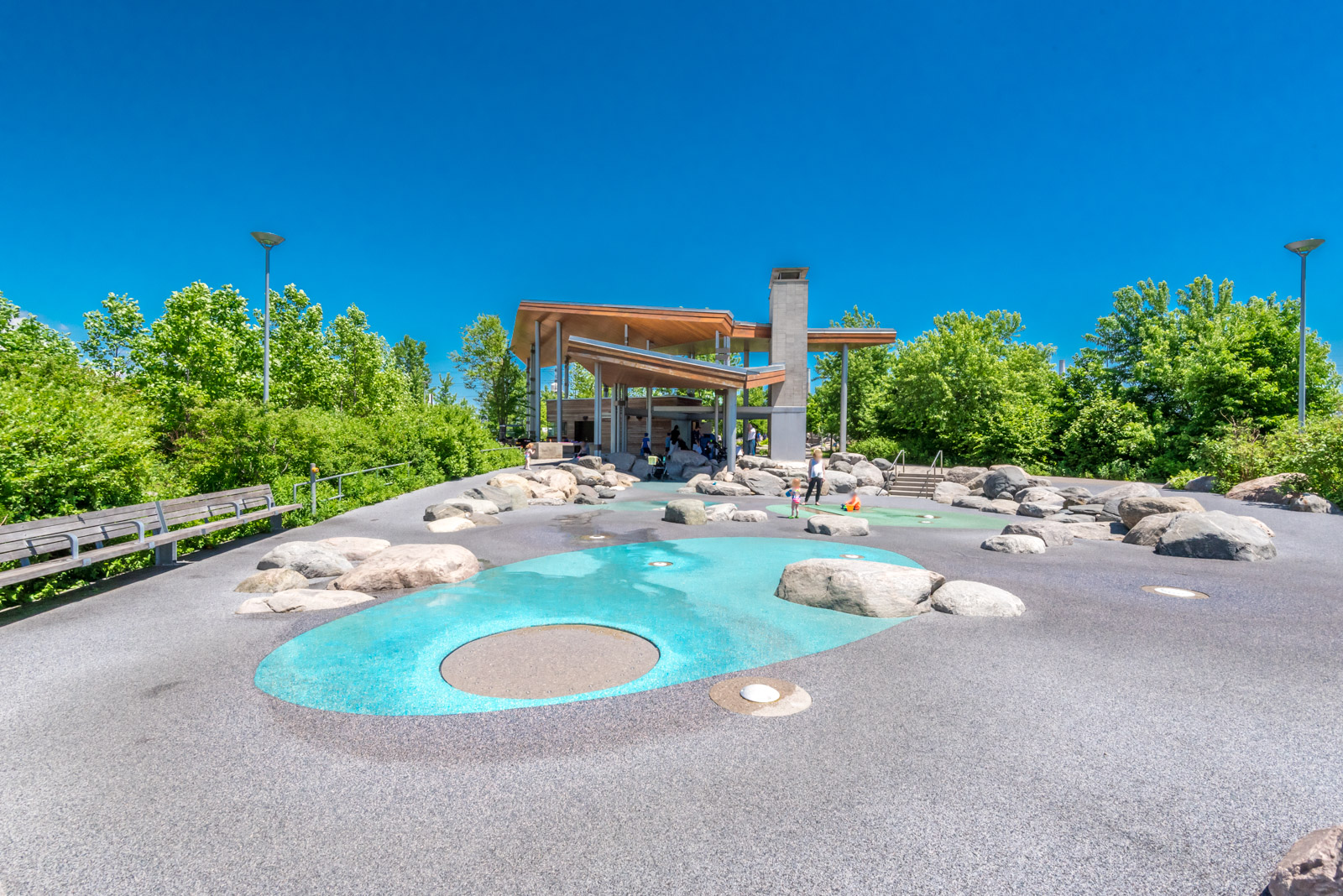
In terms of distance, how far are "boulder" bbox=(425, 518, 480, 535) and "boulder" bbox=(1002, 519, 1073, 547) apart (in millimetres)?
9778

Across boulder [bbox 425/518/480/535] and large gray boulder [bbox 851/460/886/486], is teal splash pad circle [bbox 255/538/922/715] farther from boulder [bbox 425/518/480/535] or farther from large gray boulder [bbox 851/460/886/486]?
large gray boulder [bbox 851/460/886/486]

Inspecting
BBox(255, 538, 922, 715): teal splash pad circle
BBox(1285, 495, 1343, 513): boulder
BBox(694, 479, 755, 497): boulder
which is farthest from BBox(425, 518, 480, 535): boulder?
BBox(1285, 495, 1343, 513): boulder

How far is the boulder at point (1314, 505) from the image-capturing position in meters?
12.7

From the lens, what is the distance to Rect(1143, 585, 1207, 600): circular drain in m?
7.01

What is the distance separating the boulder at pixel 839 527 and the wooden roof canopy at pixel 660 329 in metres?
17.1

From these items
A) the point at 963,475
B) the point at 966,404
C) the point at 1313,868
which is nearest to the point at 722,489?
the point at 963,475

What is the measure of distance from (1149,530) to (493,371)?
44.5m

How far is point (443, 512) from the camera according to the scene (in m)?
12.2

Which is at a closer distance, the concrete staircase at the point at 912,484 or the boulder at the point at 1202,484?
the boulder at the point at 1202,484

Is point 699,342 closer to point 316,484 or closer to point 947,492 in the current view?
point 947,492

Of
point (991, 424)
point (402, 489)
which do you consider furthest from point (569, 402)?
point (991, 424)

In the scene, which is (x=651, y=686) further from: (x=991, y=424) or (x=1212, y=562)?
(x=991, y=424)

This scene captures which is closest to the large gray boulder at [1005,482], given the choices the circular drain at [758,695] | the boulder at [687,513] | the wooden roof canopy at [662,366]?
Answer: the wooden roof canopy at [662,366]

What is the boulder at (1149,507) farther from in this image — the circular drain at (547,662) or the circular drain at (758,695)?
the circular drain at (547,662)
